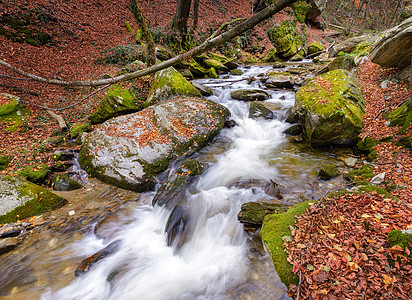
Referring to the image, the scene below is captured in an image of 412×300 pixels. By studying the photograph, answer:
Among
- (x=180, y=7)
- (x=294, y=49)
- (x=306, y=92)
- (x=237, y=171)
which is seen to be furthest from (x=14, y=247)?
(x=294, y=49)

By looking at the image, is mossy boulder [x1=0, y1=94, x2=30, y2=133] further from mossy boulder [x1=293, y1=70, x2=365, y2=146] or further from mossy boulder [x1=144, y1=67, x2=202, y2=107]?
mossy boulder [x1=293, y1=70, x2=365, y2=146]

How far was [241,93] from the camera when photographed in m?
10.4

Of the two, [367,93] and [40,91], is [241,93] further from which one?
[40,91]

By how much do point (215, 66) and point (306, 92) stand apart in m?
8.98

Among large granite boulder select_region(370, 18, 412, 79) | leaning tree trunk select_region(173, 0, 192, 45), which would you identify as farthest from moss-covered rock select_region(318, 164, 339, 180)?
leaning tree trunk select_region(173, 0, 192, 45)

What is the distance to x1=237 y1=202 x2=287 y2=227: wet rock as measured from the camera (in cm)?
388

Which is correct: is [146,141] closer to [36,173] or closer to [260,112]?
[36,173]

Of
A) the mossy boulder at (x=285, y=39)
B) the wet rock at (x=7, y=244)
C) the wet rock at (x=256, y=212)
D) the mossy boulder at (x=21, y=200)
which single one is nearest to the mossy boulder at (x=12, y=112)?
the mossy boulder at (x=21, y=200)

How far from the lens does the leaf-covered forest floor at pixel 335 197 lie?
210 cm

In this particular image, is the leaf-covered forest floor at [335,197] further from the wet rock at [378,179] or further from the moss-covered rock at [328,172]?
the moss-covered rock at [328,172]

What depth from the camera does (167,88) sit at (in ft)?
30.3

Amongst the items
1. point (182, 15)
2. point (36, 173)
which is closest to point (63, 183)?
point (36, 173)

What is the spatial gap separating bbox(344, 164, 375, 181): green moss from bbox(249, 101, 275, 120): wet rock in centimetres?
449

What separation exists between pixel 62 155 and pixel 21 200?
2.31m
